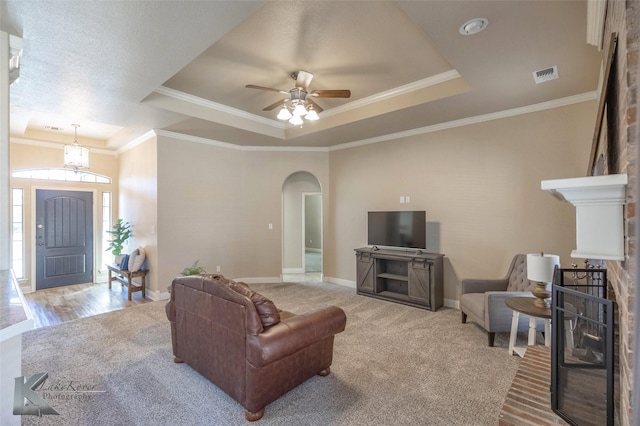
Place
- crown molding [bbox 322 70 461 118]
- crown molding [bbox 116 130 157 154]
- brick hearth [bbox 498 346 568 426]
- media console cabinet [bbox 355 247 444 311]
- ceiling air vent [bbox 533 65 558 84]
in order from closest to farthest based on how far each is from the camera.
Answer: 1. brick hearth [bbox 498 346 568 426]
2. ceiling air vent [bbox 533 65 558 84]
3. crown molding [bbox 322 70 461 118]
4. media console cabinet [bbox 355 247 444 311]
5. crown molding [bbox 116 130 157 154]

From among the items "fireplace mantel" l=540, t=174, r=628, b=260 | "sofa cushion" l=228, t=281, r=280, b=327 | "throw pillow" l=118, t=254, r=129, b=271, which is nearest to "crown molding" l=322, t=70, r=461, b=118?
"fireplace mantel" l=540, t=174, r=628, b=260

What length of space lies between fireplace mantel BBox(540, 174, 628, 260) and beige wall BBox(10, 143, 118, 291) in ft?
26.5

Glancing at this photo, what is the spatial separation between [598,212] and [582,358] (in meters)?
0.71

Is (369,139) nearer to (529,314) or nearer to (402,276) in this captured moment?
(402,276)

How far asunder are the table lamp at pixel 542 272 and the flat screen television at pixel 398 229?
1.94m

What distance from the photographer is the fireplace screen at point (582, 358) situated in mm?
1268

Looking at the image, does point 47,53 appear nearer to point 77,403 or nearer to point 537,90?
point 77,403

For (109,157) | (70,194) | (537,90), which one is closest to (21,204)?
(70,194)

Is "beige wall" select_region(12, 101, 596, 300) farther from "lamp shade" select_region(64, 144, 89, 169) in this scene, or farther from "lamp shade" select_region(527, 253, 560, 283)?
"lamp shade" select_region(527, 253, 560, 283)

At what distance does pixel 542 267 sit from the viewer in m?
2.75

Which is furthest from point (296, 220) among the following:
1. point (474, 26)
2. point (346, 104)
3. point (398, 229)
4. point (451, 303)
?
point (474, 26)

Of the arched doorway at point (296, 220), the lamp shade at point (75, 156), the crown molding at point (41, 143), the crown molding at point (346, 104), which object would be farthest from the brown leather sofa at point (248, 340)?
the crown molding at point (41, 143)

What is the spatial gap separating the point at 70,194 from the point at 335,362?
673 centimetres

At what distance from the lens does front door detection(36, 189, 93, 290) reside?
608 cm
